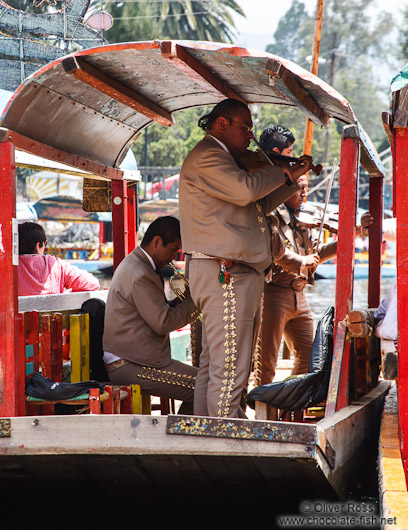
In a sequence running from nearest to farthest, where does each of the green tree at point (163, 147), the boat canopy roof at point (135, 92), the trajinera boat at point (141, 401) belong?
the trajinera boat at point (141, 401) → the boat canopy roof at point (135, 92) → the green tree at point (163, 147)

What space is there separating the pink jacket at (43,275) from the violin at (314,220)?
2055 mm

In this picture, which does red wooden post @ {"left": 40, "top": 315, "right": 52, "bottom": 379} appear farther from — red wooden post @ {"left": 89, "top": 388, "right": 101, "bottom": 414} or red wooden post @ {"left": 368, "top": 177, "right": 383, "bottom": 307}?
red wooden post @ {"left": 368, "top": 177, "right": 383, "bottom": 307}

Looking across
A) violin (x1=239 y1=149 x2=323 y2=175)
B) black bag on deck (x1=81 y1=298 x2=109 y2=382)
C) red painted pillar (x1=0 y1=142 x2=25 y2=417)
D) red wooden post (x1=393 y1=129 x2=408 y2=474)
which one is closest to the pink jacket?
black bag on deck (x1=81 y1=298 x2=109 y2=382)

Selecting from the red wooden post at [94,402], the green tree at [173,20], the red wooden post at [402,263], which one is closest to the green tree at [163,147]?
the green tree at [173,20]

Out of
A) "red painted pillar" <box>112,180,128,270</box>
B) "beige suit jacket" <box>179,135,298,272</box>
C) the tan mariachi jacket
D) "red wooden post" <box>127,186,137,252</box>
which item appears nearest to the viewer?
"beige suit jacket" <box>179,135,298,272</box>

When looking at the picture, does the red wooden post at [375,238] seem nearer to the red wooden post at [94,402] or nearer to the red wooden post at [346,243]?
the red wooden post at [346,243]

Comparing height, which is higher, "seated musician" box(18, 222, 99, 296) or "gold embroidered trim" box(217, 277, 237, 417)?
"seated musician" box(18, 222, 99, 296)

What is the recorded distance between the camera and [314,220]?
6.04m

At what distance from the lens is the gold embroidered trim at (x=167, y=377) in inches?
185

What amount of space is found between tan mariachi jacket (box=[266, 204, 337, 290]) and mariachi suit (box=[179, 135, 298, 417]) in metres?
1.15

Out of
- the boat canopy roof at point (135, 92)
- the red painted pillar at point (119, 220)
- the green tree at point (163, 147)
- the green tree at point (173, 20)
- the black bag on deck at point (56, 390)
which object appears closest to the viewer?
the boat canopy roof at point (135, 92)

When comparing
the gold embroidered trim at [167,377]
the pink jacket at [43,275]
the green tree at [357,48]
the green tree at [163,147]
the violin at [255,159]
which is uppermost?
the green tree at [357,48]

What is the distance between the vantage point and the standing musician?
4113mm

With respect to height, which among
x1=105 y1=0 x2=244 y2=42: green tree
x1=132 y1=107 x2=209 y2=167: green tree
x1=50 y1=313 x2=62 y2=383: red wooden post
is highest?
x1=105 y1=0 x2=244 y2=42: green tree
